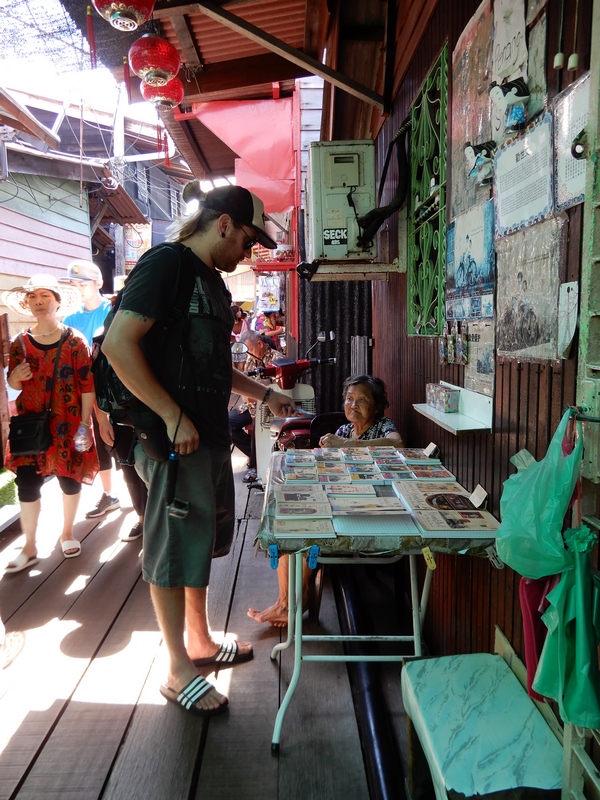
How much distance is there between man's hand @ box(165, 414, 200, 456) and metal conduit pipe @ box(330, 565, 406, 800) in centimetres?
116

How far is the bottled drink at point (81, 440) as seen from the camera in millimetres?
3271

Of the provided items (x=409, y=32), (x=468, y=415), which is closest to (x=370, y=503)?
(x=468, y=415)

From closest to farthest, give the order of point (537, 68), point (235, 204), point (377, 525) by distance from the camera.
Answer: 1. point (537, 68)
2. point (377, 525)
3. point (235, 204)

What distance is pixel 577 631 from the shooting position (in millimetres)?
918

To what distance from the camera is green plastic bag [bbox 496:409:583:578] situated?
37.9 inches

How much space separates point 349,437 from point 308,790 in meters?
Answer: 1.83

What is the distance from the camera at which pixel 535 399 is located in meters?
1.44

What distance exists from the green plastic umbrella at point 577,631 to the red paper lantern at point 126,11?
301cm

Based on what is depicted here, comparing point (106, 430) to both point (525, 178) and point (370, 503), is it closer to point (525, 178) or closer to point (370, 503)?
point (370, 503)

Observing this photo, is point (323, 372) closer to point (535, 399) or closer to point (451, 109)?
point (451, 109)

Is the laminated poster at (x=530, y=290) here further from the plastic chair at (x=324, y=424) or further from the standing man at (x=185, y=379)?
the plastic chair at (x=324, y=424)

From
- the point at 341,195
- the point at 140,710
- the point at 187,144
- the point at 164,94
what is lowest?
the point at 140,710

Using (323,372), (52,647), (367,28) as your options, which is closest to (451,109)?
(367,28)

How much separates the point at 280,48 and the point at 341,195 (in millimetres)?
921
